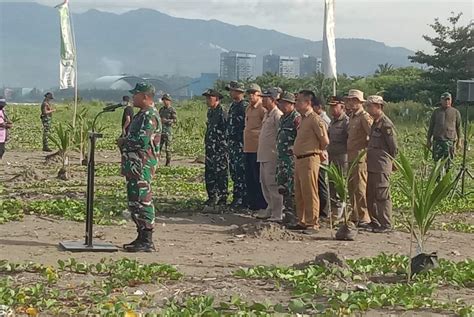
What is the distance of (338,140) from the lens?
1146 cm

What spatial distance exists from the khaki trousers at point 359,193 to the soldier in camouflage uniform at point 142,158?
10.2 feet

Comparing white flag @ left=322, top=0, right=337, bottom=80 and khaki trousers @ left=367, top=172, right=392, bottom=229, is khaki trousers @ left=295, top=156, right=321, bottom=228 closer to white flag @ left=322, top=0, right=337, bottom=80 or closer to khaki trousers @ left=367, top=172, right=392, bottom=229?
khaki trousers @ left=367, top=172, right=392, bottom=229

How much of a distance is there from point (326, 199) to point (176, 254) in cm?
320

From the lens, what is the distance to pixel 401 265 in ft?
26.5

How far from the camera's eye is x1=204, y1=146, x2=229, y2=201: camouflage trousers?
12.6 metres

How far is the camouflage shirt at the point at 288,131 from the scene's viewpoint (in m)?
10.9

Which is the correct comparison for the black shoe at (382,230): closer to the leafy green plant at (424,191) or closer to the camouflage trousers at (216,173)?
the camouflage trousers at (216,173)

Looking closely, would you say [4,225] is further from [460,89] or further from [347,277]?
[460,89]

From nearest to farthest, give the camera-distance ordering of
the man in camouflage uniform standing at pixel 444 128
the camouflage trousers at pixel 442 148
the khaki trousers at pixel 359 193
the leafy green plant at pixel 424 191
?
the leafy green plant at pixel 424 191 → the khaki trousers at pixel 359 193 → the man in camouflage uniform standing at pixel 444 128 → the camouflage trousers at pixel 442 148

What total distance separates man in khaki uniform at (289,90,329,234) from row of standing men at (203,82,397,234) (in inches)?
0.5

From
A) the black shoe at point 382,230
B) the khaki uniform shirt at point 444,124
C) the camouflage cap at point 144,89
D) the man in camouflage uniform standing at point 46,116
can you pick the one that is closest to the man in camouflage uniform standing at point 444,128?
the khaki uniform shirt at point 444,124

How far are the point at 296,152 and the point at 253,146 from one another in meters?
1.55

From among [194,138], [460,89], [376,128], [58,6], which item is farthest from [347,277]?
[194,138]

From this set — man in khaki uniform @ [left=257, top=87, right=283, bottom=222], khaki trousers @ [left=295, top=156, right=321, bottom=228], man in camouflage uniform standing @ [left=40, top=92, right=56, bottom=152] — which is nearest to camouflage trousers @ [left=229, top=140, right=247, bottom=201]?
man in khaki uniform @ [left=257, top=87, right=283, bottom=222]
